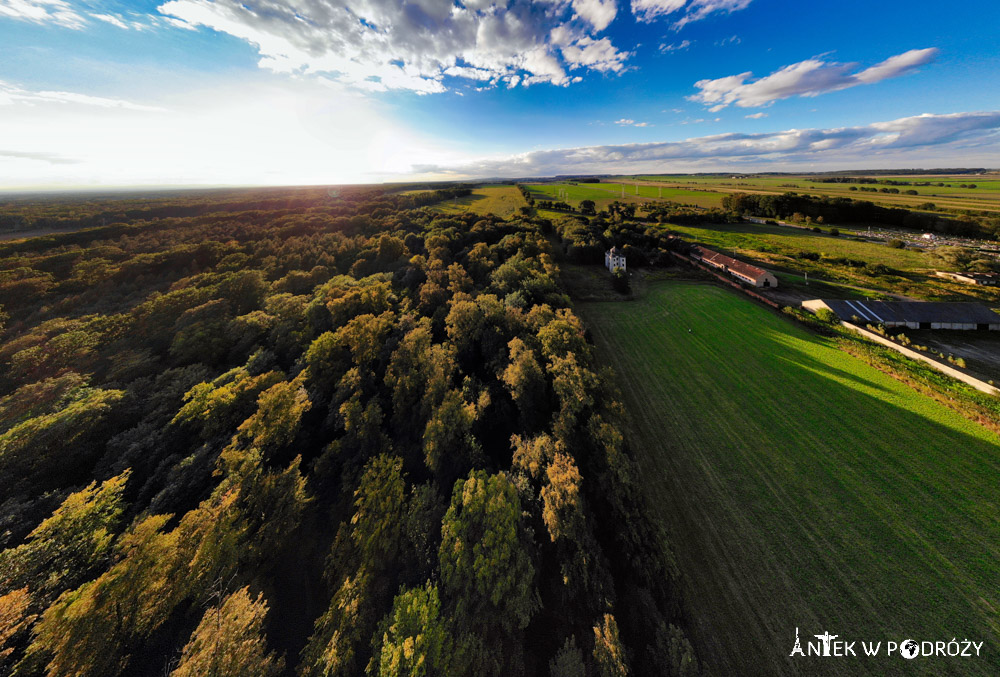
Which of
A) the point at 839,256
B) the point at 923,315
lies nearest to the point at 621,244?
the point at 839,256

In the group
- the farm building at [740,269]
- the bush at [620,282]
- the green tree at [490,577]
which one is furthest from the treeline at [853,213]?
the green tree at [490,577]

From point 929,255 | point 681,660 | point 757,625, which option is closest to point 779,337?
point 757,625

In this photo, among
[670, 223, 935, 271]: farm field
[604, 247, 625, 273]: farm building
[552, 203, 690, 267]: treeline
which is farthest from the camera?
[552, 203, 690, 267]: treeline

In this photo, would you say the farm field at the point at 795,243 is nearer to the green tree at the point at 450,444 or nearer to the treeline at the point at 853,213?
the treeline at the point at 853,213

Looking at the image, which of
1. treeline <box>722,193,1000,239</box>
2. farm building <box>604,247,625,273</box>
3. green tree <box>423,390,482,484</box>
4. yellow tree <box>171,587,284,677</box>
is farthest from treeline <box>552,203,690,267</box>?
yellow tree <box>171,587,284,677</box>

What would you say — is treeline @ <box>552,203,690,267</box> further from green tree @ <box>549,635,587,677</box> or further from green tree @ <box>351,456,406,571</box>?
green tree @ <box>549,635,587,677</box>

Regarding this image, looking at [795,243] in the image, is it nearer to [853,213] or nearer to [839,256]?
[839,256]

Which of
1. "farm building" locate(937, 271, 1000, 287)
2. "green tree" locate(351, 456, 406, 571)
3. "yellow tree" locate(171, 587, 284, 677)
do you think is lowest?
"green tree" locate(351, 456, 406, 571)
